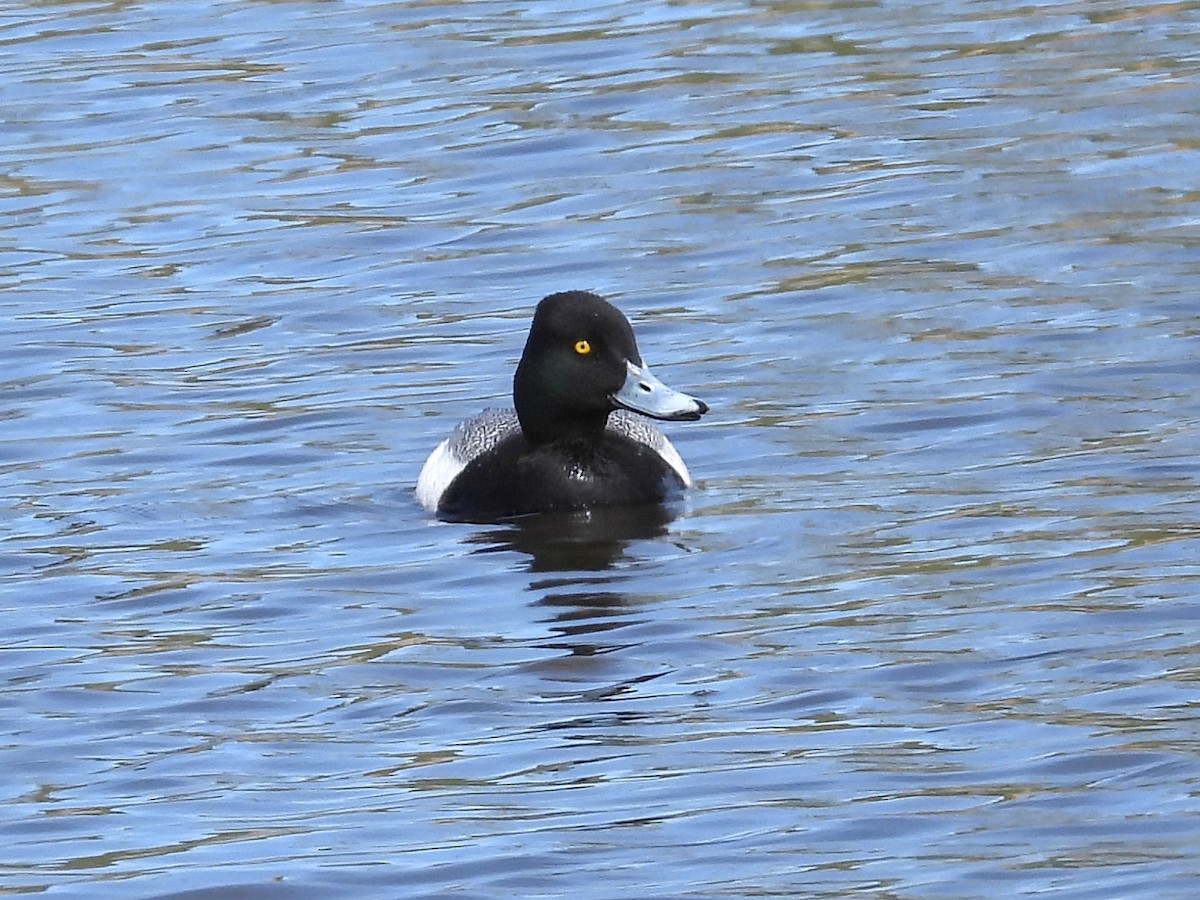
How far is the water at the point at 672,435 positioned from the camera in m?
7.11

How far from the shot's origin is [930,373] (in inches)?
495

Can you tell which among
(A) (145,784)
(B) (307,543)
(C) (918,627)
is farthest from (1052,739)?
(B) (307,543)

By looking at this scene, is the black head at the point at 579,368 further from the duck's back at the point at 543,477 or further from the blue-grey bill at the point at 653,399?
the duck's back at the point at 543,477

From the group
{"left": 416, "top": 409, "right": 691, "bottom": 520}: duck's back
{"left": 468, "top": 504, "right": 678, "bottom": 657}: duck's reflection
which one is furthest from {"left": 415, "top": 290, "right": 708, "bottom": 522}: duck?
{"left": 468, "top": 504, "right": 678, "bottom": 657}: duck's reflection

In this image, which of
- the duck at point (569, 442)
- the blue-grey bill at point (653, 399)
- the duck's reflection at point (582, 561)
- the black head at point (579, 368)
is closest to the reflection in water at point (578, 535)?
the duck's reflection at point (582, 561)

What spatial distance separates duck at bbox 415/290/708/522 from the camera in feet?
37.4

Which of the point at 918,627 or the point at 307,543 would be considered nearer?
the point at 918,627

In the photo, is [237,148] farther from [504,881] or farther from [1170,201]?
[504,881]

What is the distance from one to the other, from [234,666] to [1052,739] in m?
2.75

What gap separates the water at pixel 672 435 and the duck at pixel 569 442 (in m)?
0.29

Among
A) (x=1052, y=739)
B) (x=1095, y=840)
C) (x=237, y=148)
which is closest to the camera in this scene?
(x=1095, y=840)

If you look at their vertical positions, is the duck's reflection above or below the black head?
below

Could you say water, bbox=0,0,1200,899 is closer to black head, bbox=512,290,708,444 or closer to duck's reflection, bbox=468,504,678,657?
duck's reflection, bbox=468,504,678,657

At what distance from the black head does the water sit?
1.86 ft
